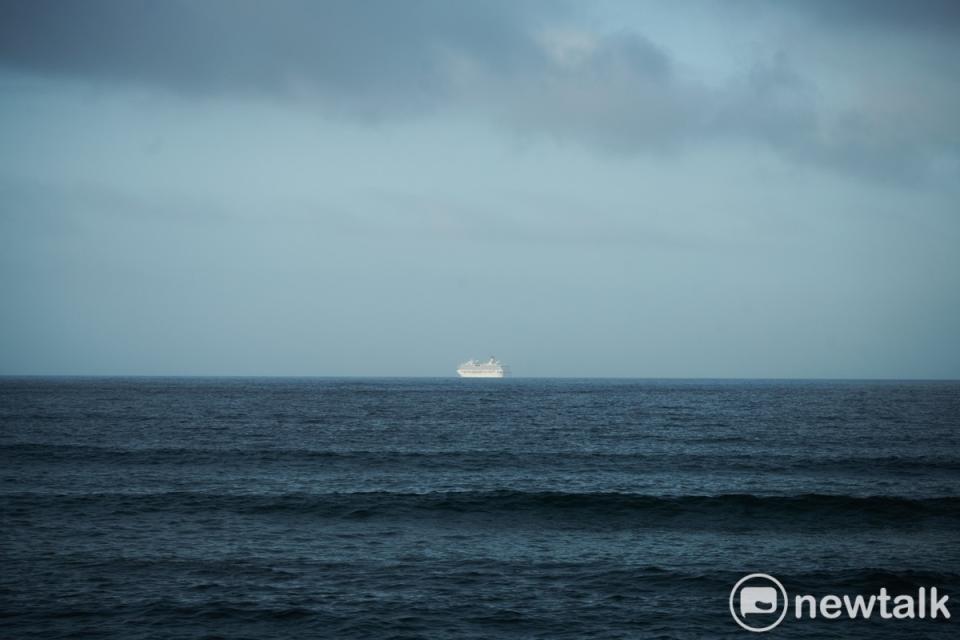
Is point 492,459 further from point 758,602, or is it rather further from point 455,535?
point 758,602

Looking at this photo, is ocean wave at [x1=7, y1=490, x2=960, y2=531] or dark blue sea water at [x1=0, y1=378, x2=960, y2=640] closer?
dark blue sea water at [x1=0, y1=378, x2=960, y2=640]

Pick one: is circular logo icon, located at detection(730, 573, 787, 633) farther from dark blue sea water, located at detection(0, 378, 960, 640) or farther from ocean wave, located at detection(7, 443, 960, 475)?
ocean wave, located at detection(7, 443, 960, 475)

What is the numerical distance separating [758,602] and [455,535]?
38.4ft

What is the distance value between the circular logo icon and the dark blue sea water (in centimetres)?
47

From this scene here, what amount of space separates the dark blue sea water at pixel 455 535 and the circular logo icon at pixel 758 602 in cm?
47

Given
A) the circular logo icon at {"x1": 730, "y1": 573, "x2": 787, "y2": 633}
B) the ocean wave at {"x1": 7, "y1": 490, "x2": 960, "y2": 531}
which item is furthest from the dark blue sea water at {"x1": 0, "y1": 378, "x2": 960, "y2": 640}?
the circular logo icon at {"x1": 730, "y1": 573, "x2": 787, "y2": 633}

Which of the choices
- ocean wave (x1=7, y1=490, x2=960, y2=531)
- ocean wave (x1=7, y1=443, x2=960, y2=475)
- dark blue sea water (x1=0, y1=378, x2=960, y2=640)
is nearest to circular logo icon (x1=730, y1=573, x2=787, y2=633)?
dark blue sea water (x1=0, y1=378, x2=960, y2=640)

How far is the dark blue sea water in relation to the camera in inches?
767

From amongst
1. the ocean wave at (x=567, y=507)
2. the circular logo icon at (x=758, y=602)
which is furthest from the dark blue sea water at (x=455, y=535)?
the circular logo icon at (x=758, y=602)

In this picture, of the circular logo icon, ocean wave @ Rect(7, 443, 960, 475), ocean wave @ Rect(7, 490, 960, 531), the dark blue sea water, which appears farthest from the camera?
ocean wave @ Rect(7, 443, 960, 475)

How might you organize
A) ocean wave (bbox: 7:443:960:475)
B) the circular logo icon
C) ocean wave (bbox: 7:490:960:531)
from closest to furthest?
the circular logo icon → ocean wave (bbox: 7:490:960:531) → ocean wave (bbox: 7:443:960:475)

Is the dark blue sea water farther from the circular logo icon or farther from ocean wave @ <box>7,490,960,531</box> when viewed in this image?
the circular logo icon

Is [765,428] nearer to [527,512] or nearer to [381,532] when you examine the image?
[527,512]

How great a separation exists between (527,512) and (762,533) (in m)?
9.83
